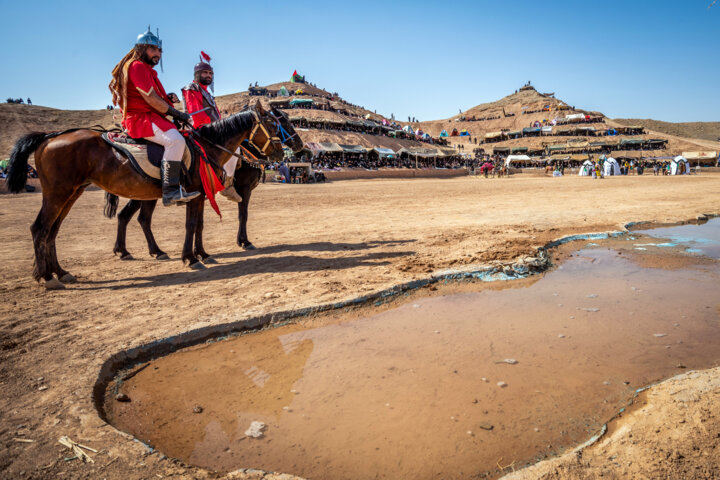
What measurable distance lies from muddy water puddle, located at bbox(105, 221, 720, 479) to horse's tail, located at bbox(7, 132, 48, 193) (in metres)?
3.99

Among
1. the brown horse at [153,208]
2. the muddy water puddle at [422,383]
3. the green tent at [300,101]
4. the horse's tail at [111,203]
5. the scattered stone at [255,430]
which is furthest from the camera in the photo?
the green tent at [300,101]

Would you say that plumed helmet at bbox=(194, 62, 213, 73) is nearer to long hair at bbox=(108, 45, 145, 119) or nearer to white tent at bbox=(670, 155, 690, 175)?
long hair at bbox=(108, 45, 145, 119)

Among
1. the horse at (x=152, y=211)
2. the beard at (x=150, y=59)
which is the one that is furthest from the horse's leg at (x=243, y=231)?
the beard at (x=150, y=59)

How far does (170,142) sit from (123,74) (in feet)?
3.38

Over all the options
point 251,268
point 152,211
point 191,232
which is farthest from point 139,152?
point 251,268

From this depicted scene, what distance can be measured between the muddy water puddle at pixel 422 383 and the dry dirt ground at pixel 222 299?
0.81 feet

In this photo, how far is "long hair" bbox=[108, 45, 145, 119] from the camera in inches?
206

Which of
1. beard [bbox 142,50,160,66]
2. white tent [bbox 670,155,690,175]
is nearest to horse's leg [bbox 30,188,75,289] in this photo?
beard [bbox 142,50,160,66]

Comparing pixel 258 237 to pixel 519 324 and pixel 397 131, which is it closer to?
pixel 519 324

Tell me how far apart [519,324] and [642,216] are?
8222 mm

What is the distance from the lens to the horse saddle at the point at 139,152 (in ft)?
17.3

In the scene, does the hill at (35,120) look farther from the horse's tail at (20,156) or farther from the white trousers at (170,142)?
the white trousers at (170,142)

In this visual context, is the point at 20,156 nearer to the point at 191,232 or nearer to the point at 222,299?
the point at 191,232

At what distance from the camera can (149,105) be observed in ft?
17.6
